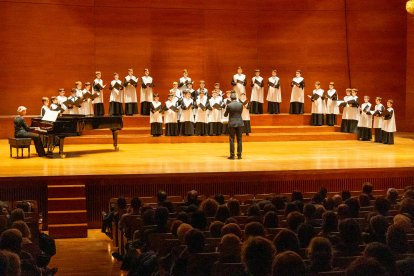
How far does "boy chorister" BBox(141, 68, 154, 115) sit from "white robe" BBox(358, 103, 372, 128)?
549 cm

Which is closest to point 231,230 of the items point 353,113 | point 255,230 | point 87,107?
point 255,230

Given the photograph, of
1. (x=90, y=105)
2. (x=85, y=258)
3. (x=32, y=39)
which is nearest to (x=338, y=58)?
(x=90, y=105)

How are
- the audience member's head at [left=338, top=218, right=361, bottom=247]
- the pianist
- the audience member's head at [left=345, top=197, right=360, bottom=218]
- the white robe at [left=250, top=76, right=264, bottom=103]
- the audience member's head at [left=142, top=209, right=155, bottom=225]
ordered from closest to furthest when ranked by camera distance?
the audience member's head at [left=338, top=218, right=361, bottom=247], the audience member's head at [left=142, top=209, right=155, bottom=225], the audience member's head at [left=345, top=197, right=360, bottom=218], the pianist, the white robe at [left=250, top=76, right=264, bottom=103]

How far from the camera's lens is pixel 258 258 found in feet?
15.4

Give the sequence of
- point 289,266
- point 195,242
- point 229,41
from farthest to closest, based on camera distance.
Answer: point 229,41 < point 195,242 < point 289,266

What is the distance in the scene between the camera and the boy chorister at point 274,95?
1862 centimetres

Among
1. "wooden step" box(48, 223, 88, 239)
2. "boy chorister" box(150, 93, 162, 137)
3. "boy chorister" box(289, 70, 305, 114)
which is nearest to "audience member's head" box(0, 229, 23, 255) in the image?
"wooden step" box(48, 223, 88, 239)

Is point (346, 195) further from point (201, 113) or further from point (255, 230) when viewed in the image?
point (201, 113)

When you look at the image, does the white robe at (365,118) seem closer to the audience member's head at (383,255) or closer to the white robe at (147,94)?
the white robe at (147,94)

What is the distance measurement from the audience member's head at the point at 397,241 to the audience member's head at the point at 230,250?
1.21m

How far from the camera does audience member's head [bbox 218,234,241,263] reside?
5340 mm

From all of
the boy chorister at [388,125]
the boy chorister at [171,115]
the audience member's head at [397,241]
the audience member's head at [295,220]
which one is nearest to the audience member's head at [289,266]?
the audience member's head at [397,241]

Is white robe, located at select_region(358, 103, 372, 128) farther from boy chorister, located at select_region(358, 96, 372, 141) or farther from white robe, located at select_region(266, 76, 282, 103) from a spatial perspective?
white robe, located at select_region(266, 76, 282, 103)

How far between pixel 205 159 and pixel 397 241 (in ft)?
26.9
